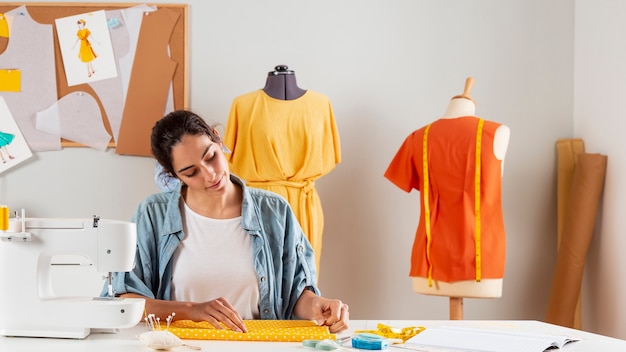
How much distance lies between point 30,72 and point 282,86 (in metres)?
1.42

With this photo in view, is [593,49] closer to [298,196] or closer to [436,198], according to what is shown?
[436,198]

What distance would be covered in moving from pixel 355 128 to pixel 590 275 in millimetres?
1472

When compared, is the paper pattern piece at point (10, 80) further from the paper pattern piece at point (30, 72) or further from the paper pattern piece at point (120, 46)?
the paper pattern piece at point (120, 46)

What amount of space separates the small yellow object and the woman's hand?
60 mm

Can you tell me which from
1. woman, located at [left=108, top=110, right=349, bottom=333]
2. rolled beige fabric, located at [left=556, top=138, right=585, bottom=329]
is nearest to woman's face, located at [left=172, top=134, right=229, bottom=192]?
woman, located at [left=108, top=110, right=349, bottom=333]

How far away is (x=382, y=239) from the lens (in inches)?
179

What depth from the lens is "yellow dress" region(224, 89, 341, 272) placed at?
13.2 feet

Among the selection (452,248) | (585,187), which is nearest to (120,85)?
(452,248)

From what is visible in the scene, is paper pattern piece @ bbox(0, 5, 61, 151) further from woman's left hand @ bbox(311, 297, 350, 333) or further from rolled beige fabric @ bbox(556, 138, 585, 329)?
rolled beige fabric @ bbox(556, 138, 585, 329)

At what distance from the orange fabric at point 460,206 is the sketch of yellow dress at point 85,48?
6.12ft

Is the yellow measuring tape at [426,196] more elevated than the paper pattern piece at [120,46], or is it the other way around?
the paper pattern piece at [120,46]

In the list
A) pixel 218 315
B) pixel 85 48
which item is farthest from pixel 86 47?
pixel 218 315

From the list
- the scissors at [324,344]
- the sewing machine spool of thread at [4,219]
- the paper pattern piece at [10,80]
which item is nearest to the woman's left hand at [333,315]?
the scissors at [324,344]

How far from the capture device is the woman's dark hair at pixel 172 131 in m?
2.60
